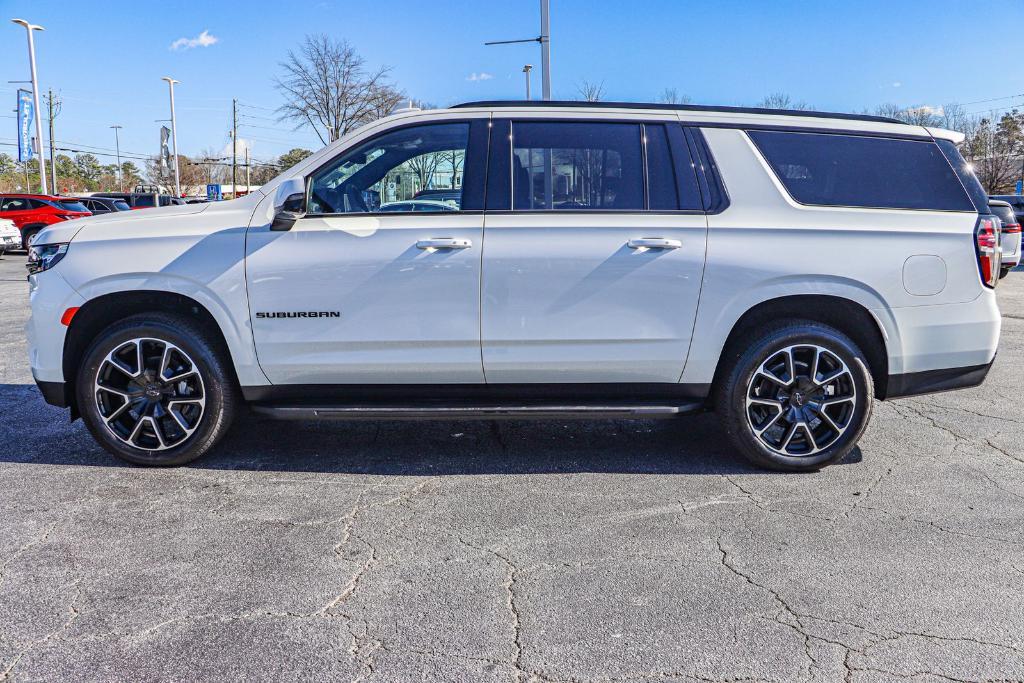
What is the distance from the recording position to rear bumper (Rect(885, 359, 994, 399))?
182 inches

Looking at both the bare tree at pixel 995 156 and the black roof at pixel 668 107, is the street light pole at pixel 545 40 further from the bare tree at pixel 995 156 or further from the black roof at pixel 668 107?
the bare tree at pixel 995 156

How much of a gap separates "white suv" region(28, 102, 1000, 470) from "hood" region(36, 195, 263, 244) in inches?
0.7

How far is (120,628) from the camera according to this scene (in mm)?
2893

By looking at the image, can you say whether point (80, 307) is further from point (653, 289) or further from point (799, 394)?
point (799, 394)

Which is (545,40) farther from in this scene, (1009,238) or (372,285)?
(372,285)

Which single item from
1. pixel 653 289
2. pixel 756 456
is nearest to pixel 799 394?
pixel 756 456

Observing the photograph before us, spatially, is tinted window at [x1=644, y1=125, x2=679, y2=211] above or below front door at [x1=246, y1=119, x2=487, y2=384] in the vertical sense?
above

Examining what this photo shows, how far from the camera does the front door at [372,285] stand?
4.38m

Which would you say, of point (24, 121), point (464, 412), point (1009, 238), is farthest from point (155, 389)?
point (24, 121)

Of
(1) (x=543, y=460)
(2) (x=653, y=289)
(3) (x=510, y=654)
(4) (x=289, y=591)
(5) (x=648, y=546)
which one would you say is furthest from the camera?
(1) (x=543, y=460)

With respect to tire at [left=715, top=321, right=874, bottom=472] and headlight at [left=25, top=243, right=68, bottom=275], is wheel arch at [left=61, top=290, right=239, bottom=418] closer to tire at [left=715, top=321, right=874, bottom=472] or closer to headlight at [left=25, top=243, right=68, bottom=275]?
headlight at [left=25, top=243, right=68, bottom=275]

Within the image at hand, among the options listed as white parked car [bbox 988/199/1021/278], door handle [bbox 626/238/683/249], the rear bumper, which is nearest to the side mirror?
door handle [bbox 626/238/683/249]

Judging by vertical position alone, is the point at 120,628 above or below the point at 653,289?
below

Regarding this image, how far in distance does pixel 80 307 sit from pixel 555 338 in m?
2.54
